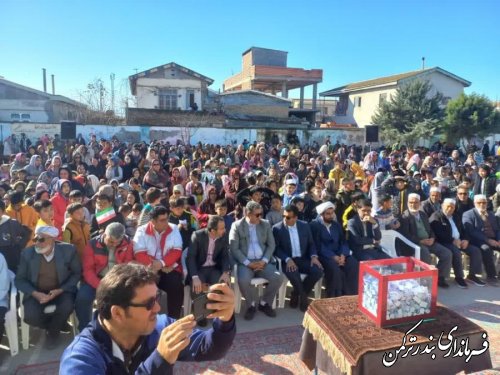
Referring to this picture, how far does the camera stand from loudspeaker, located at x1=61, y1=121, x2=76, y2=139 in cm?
1689

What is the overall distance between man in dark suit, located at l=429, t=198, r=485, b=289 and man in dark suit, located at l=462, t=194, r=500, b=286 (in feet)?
0.40

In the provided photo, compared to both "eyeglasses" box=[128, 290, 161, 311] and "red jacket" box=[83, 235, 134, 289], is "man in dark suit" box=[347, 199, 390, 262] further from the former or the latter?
"eyeglasses" box=[128, 290, 161, 311]

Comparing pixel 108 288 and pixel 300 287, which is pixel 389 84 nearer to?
pixel 300 287

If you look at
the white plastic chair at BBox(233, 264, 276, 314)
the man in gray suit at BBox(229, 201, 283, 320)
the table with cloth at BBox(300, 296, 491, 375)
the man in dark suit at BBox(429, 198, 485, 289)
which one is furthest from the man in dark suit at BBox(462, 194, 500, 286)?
the white plastic chair at BBox(233, 264, 276, 314)

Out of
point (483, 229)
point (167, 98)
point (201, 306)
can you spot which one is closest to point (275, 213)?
point (483, 229)

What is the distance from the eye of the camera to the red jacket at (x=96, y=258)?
4.43m

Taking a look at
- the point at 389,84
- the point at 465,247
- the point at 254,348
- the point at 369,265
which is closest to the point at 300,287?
the point at 254,348

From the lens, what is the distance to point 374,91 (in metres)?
29.9

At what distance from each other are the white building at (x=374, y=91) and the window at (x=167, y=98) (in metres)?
14.0

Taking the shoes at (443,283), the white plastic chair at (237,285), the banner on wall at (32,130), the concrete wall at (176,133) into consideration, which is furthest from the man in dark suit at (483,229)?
the banner on wall at (32,130)

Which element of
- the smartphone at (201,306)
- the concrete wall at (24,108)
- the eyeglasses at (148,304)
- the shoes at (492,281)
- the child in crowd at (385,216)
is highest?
the concrete wall at (24,108)

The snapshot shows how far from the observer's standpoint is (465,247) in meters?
6.30

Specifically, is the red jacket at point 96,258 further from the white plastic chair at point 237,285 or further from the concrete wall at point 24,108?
the concrete wall at point 24,108

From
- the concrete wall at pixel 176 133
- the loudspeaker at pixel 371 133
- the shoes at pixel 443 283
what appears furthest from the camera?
the loudspeaker at pixel 371 133
